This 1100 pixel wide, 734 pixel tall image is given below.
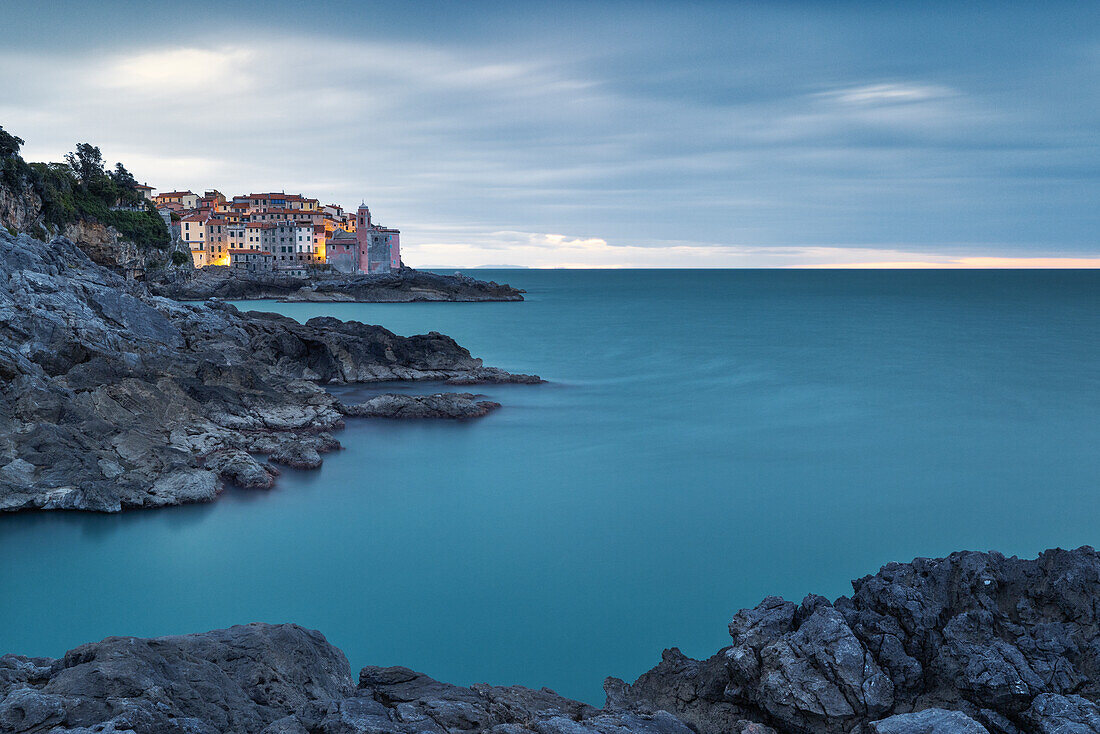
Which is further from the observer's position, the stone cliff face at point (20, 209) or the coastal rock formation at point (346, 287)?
the coastal rock formation at point (346, 287)

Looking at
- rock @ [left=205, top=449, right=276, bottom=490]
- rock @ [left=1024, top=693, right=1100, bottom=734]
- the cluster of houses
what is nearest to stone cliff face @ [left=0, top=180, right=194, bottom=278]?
rock @ [left=205, top=449, right=276, bottom=490]

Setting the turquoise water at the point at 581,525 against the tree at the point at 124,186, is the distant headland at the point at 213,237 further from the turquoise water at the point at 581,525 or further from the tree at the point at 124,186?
the turquoise water at the point at 581,525

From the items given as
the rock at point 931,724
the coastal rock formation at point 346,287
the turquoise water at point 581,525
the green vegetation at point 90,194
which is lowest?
the turquoise water at point 581,525

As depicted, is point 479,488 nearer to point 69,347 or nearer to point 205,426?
point 205,426

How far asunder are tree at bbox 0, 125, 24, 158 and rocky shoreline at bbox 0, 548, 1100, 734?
33959 mm

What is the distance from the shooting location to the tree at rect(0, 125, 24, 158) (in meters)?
31.4

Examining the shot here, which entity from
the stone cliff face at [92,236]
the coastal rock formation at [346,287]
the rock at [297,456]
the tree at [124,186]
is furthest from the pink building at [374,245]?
the rock at [297,456]

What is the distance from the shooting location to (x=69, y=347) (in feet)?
54.4

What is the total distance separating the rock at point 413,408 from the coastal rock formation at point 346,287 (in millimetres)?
51535

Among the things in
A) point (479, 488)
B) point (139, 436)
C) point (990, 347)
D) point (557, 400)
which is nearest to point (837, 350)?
point (990, 347)

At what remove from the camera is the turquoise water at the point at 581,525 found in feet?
31.9

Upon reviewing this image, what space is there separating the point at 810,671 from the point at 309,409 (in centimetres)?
1519

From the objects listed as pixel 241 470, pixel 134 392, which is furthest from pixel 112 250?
pixel 241 470

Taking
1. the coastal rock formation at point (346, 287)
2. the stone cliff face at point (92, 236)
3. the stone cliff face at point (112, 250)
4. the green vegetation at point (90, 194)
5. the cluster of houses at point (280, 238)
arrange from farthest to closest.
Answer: the cluster of houses at point (280, 238)
the coastal rock formation at point (346, 287)
the stone cliff face at point (112, 250)
the green vegetation at point (90, 194)
the stone cliff face at point (92, 236)
